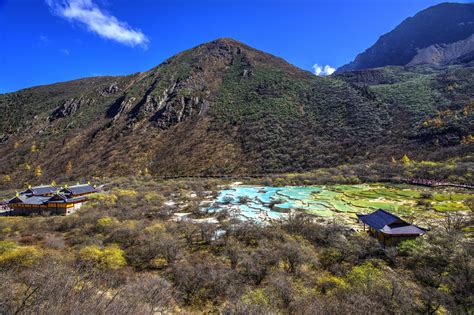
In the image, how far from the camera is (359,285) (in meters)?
9.81

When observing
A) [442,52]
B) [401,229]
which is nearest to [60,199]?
[401,229]

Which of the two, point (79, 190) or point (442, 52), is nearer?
point (79, 190)

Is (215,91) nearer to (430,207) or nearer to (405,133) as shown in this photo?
(405,133)

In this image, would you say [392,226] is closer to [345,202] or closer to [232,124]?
[345,202]

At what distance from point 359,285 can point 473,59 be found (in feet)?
437

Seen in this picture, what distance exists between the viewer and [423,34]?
160625mm

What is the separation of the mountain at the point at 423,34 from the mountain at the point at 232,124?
8526 cm

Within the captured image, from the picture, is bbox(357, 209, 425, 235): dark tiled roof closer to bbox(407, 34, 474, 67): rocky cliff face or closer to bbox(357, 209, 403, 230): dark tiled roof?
bbox(357, 209, 403, 230): dark tiled roof

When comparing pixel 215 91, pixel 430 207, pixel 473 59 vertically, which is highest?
pixel 473 59

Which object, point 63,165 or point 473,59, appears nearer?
point 63,165

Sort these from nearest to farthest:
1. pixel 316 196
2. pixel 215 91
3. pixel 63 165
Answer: pixel 316 196 → pixel 63 165 → pixel 215 91

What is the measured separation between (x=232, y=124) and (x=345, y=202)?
43672 millimetres

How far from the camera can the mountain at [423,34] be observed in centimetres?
14800

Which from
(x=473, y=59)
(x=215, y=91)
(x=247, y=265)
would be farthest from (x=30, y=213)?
(x=473, y=59)
